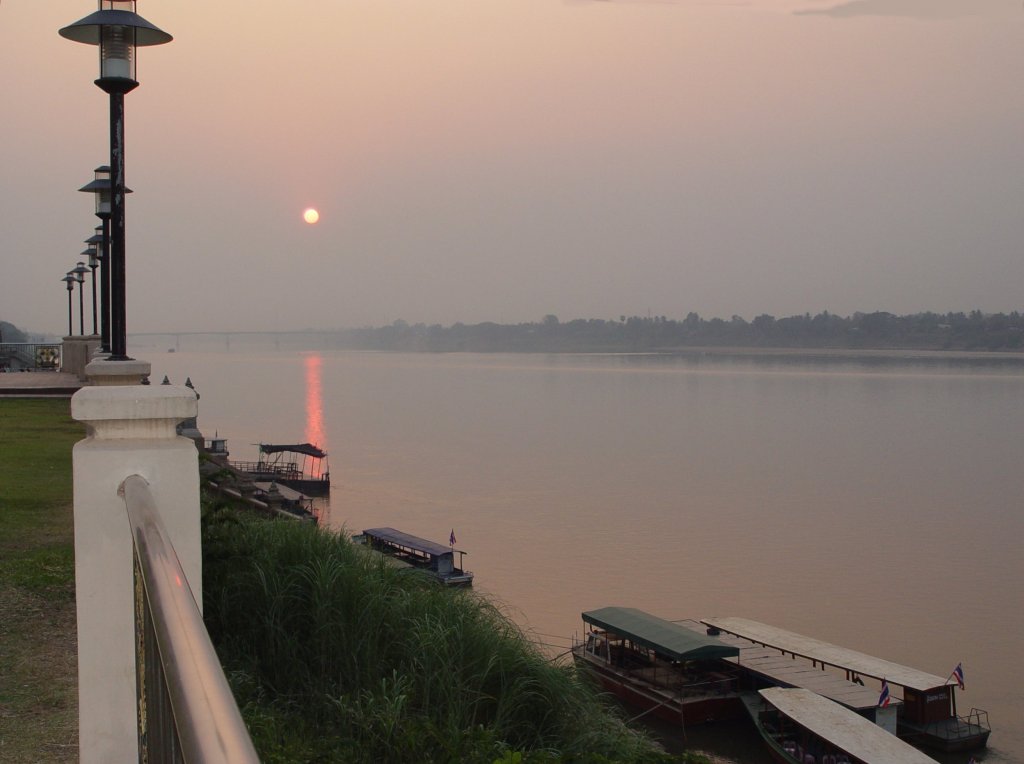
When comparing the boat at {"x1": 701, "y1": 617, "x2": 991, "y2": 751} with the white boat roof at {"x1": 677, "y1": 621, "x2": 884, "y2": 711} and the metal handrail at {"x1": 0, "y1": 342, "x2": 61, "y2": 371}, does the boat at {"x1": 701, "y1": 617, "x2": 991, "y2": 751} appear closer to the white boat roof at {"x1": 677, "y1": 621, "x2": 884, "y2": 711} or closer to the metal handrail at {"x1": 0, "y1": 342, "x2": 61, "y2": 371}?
the white boat roof at {"x1": 677, "y1": 621, "x2": 884, "y2": 711}

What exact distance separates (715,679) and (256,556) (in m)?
15.9

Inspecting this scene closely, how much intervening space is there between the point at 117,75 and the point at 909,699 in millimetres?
20689

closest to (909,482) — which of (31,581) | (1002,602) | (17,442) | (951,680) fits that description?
(1002,602)

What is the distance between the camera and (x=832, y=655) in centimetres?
2338

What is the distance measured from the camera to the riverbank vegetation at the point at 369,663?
23.9 feet

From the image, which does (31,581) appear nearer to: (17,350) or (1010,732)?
(1010,732)

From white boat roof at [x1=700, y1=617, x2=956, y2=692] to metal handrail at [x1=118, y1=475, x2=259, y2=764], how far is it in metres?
21.9

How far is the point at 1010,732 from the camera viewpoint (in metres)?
22.0

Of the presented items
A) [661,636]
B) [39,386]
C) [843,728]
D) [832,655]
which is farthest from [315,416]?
[843,728]

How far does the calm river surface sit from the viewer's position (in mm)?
29203

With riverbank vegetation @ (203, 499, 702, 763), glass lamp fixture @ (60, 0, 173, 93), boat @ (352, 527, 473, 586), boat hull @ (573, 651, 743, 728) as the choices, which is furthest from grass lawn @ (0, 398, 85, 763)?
boat @ (352, 527, 473, 586)

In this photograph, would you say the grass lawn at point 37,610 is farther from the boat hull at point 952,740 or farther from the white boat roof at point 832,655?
the boat hull at point 952,740

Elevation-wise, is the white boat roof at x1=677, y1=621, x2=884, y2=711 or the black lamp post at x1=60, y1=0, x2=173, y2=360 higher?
the black lamp post at x1=60, y1=0, x2=173, y2=360

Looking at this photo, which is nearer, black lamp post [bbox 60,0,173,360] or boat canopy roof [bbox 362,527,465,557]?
black lamp post [bbox 60,0,173,360]
